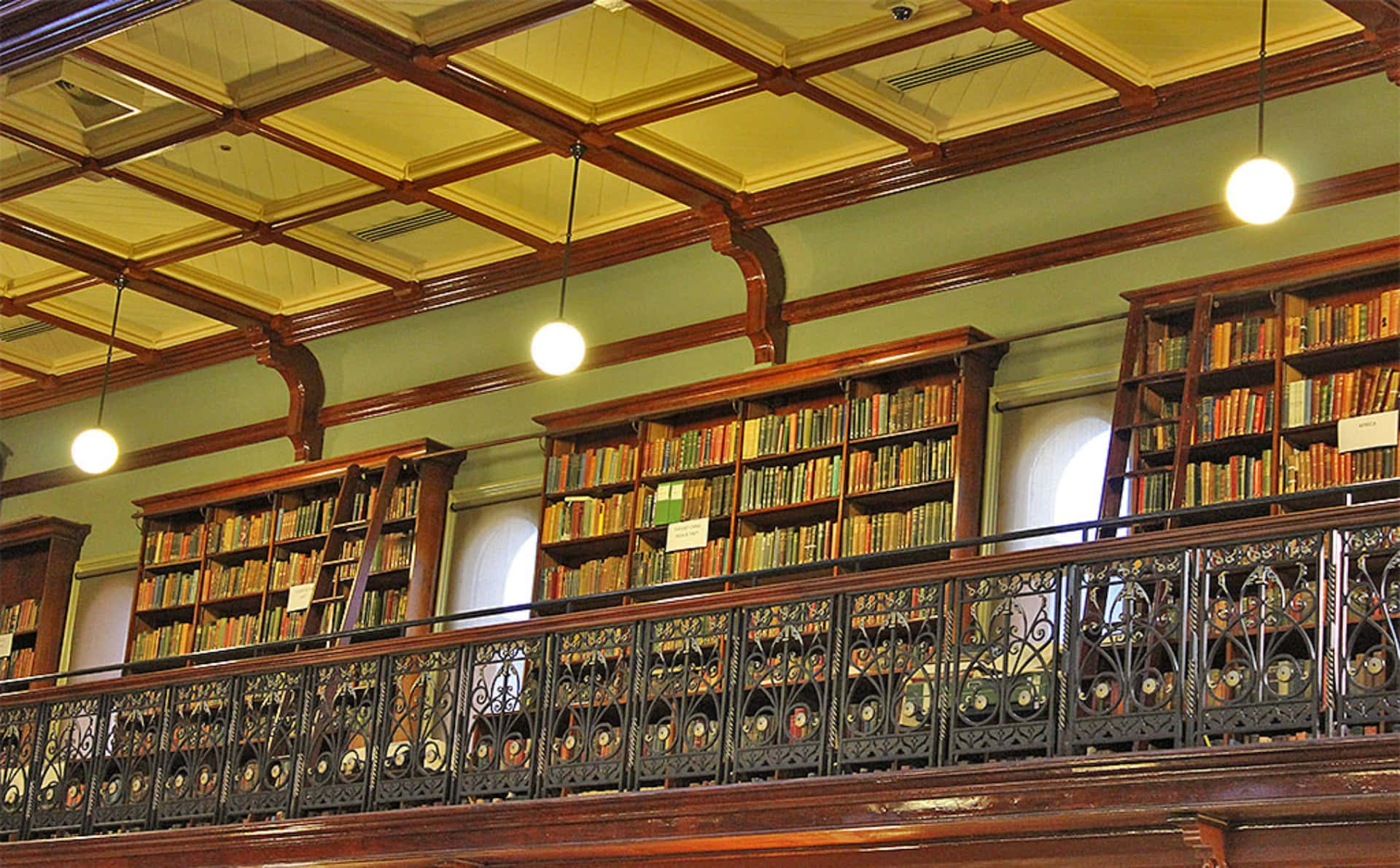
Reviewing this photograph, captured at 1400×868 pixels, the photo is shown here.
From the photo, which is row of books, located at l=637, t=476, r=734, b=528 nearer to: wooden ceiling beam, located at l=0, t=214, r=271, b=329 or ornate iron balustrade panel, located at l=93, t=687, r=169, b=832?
ornate iron balustrade panel, located at l=93, t=687, r=169, b=832

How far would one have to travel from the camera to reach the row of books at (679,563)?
8773mm

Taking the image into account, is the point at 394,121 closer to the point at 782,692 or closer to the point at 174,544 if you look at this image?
the point at 782,692

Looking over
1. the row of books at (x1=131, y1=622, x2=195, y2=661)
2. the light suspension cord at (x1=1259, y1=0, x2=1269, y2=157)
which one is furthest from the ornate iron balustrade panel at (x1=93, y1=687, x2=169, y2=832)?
the light suspension cord at (x1=1259, y1=0, x2=1269, y2=157)

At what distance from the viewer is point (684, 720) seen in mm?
6953

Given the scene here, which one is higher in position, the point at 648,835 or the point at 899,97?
the point at 899,97

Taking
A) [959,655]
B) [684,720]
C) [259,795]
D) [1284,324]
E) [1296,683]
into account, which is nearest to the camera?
[1296,683]

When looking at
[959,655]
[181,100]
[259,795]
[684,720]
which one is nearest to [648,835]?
[684,720]

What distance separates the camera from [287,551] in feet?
34.7

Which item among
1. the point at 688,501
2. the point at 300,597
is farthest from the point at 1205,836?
the point at 300,597

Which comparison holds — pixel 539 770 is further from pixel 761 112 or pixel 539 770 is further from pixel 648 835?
pixel 761 112

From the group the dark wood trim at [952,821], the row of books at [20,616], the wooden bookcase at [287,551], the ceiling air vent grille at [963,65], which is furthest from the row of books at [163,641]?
the ceiling air vent grille at [963,65]

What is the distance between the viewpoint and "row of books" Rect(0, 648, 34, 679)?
11992mm

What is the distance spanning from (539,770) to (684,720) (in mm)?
653

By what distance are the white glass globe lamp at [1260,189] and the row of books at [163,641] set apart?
20.0 ft
